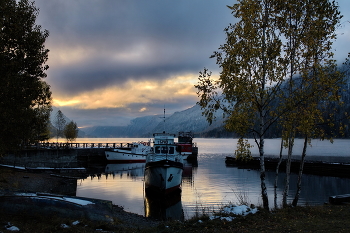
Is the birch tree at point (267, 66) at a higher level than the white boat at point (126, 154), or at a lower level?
higher

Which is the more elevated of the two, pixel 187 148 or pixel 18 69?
pixel 18 69

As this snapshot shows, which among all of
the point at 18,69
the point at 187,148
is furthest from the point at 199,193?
the point at 187,148

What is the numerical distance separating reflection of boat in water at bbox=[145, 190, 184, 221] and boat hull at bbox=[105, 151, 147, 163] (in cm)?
4627

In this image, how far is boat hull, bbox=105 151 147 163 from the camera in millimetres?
80688

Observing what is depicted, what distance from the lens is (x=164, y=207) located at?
30953mm

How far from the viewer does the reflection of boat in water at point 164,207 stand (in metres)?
27.1

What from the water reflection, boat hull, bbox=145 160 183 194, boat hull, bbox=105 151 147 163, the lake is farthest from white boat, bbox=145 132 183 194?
boat hull, bbox=105 151 147 163

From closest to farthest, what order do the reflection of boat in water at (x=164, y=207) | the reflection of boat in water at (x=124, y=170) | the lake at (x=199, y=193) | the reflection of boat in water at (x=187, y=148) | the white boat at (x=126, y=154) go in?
the reflection of boat in water at (x=164, y=207) → the lake at (x=199, y=193) → the reflection of boat in water at (x=124, y=170) → the white boat at (x=126, y=154) → the reflection of boat in water at (x=187, y=148)

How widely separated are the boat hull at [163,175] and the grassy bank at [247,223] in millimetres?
18271

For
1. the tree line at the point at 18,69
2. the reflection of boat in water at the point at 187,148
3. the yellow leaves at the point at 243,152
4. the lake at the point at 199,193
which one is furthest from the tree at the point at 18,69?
the reflection of boat in water at the point at 187,148

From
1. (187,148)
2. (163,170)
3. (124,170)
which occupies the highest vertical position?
(163,170)

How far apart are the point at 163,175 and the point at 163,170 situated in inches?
26.0

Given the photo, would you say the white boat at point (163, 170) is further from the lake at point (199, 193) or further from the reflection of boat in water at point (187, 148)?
the reflection of boat in water at point (187, 148)

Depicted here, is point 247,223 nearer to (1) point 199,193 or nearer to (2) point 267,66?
(2) point 267,66
